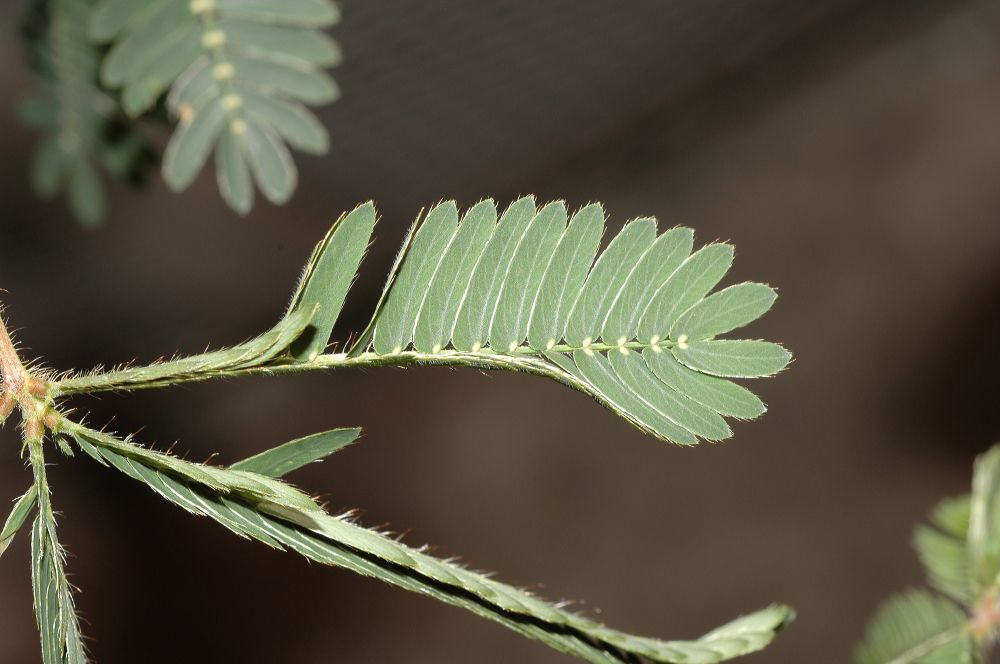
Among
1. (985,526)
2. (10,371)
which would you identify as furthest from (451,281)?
(985,526)

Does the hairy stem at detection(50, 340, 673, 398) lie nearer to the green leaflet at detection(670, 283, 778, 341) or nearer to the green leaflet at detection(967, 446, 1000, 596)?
the green leaflet at detection(670, 283, 778, 341)

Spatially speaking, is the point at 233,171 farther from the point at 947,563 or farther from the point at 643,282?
the point at 947,563

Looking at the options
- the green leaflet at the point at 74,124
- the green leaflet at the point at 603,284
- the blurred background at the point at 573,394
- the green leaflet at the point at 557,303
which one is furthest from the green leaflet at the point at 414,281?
the blurred background at the point at 573,394

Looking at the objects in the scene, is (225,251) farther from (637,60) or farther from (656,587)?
(656,587)

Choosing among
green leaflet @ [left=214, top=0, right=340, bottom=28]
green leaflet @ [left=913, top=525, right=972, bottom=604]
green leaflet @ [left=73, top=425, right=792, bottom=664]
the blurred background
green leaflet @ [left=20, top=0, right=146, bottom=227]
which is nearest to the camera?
green leaflet @ [left=73, top=425, right=792, bottom=664]

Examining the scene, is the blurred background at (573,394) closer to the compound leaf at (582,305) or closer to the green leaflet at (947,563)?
the green leaflet at (947,563)

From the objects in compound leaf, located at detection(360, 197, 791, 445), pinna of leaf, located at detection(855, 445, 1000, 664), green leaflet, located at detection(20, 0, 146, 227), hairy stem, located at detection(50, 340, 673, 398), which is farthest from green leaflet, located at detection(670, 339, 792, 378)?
green leaflet, located at detection(20, 0, 146, 227)

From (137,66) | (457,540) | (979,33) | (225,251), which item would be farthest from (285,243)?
(979,33)
